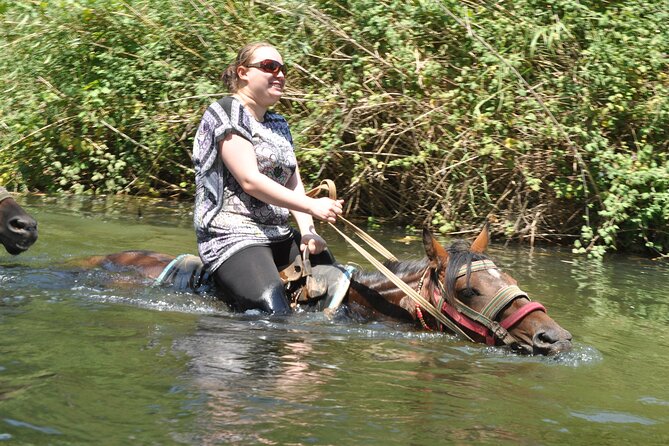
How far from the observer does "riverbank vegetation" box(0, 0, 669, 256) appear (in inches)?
376

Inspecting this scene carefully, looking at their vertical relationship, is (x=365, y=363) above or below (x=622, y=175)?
below

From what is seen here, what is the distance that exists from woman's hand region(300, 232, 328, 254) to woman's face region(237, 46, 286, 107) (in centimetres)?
88

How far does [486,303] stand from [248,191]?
1.52m

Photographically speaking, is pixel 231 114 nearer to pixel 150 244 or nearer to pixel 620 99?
pixel 150 244

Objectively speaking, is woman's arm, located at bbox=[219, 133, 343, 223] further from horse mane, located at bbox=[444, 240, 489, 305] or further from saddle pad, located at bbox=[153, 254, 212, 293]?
saddle pad, located at bbox=[153, 254, 212, 293]

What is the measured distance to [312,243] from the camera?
582cm

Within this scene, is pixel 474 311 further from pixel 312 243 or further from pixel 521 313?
pixel 312 243

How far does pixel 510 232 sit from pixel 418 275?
443 cm

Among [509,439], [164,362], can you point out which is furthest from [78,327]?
[509,439]

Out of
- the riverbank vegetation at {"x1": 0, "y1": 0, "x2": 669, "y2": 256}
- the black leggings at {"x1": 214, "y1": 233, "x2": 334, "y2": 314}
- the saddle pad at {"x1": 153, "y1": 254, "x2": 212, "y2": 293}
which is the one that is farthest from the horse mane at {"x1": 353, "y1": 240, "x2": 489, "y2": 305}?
the riverbank vegetation at {"x1": 0, "y1": 0, "x2": 669, "y2": 256}

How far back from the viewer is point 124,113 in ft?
37.8

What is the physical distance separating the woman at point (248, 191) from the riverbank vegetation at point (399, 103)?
13.6 ft

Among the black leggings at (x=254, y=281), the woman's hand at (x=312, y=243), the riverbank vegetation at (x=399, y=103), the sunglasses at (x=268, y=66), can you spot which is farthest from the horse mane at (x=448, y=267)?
the riverbank vegetation at (x=399, y=103)

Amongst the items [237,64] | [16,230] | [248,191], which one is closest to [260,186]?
[248,191]
